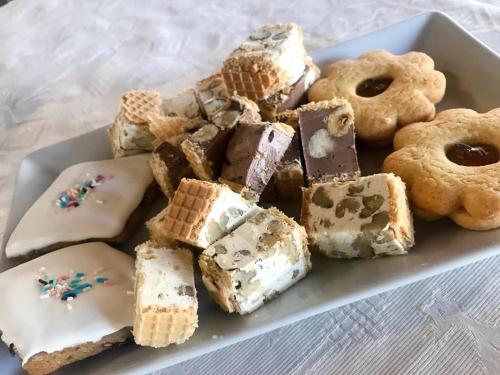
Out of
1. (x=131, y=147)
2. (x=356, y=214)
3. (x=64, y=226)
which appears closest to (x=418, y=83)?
(x=356, y=214)

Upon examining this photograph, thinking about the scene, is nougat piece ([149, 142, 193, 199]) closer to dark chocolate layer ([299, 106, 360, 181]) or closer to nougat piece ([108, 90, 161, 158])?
nougat piece ([108, 90, 161, 158])

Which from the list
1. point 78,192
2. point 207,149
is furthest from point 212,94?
point 78,192

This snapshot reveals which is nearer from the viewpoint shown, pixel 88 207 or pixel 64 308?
pixel 64 308

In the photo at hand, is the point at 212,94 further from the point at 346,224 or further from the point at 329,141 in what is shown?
the point at 346,224

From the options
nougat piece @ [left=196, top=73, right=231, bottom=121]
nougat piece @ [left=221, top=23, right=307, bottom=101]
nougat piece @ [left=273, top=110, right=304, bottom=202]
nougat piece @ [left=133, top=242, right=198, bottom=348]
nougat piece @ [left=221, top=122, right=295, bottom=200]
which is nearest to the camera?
nougat piece @ [left=133, top=242, right=198, bottom=348]

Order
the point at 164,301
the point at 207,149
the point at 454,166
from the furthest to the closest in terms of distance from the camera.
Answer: the point at 207,149 < the point at 454,166 < the point at 164,301

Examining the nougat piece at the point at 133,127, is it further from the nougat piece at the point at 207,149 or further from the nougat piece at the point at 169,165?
the nougat piece at the point at 207,149

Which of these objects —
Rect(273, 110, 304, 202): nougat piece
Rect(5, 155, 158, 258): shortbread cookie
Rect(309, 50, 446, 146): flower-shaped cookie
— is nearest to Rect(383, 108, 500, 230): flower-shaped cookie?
Rect(309, 50, 446, 146): flower-shaped cookie

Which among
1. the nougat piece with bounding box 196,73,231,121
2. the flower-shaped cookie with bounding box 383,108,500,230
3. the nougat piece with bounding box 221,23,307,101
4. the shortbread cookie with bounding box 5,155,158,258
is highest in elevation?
the nougat piece with bounding box 221,23,307,101
